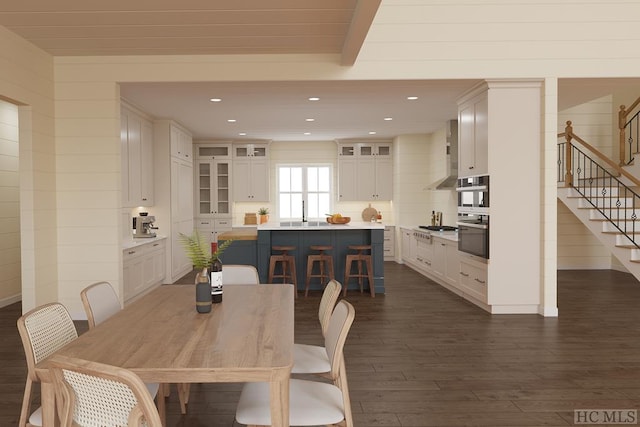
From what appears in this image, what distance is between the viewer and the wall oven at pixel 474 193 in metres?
5.76

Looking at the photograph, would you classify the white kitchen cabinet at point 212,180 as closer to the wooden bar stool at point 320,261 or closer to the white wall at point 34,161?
the wooden bar stool at point 320,261

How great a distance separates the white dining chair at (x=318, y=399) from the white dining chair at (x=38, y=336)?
0.91 m

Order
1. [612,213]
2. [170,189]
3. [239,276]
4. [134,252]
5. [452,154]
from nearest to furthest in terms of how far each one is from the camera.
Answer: [239,276], [134,252], [612,213], [170,189], [452,154]

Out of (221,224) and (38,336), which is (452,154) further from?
(38,336)

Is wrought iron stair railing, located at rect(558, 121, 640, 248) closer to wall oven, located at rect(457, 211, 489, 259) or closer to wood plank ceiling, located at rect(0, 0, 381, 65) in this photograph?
wall oven, located at rect(457, 211, 489, 259)

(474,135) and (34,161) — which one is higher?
(474,135)

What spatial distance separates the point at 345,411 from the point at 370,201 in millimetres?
Result: 9132

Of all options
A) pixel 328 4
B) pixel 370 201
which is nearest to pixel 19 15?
pixel 328 4

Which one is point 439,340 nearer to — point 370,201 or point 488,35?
point 488,35

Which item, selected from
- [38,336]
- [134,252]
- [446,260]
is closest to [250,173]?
[134,252]

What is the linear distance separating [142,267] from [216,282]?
14.4ft

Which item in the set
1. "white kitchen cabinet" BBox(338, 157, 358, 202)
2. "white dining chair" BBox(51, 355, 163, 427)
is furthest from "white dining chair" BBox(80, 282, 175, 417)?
"white kitchen cabinet" BBox(338, 157, 358, 202)

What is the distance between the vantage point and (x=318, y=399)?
2293 mm

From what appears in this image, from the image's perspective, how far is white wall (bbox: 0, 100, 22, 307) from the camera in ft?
21.7
